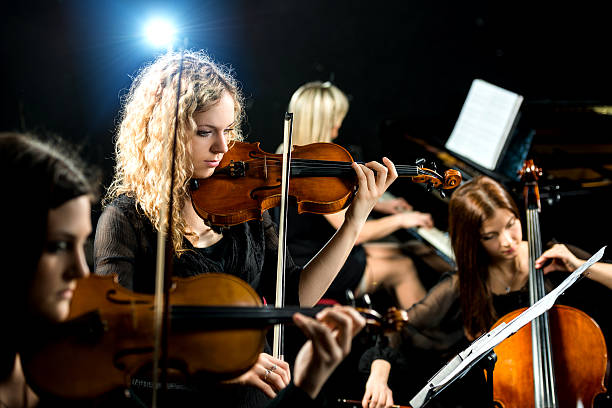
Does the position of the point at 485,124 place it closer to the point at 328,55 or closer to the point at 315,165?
the point at 328,55

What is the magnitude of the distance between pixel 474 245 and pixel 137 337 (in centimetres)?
165

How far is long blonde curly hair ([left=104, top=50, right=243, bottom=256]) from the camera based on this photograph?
4.95 ft

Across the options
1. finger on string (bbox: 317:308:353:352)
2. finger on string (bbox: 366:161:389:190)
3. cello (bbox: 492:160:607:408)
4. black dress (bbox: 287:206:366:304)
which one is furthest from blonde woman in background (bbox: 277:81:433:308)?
finger on string (bbox: 317:308:353:352)

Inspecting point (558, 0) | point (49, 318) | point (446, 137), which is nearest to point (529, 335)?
point (49, 318)

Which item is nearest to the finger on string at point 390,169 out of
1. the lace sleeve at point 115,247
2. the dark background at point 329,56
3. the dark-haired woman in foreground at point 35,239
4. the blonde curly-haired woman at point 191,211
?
the blonde curly-haired woman at point 191,211

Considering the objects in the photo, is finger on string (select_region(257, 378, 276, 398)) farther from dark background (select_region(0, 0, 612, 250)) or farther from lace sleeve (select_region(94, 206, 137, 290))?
dark background (select_region(0, 0, 612, 250))

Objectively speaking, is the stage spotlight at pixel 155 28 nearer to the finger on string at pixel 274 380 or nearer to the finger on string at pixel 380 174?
the finger on string at pixel 380 174

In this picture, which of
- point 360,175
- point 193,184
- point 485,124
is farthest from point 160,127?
point 485,124

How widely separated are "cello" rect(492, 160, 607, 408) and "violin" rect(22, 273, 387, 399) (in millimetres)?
879

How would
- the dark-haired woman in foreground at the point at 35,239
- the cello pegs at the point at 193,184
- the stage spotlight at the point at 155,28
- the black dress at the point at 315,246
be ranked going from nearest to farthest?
the dark-haired woman in foreground at the point at 35,239 < the cello pegs at the point at 193,184 < the black dress at the point at 315,246 < the stage spotlight at the point at 155,28

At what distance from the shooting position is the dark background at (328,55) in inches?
154

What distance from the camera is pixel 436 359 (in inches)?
103

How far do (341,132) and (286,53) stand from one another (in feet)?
2.57

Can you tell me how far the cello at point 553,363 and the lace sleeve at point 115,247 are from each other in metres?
1.16
